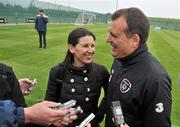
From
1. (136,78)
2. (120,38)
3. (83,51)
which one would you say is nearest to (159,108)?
(136,78)

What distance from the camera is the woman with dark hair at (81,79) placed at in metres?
4.44

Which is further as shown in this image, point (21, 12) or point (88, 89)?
point (21, 12)

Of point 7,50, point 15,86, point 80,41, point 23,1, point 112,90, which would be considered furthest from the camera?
point 23,1

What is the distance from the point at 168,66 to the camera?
54.8 feet

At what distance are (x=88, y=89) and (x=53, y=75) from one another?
49 centimetres

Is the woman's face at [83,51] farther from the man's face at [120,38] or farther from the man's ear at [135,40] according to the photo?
the man's ear at [135,40]

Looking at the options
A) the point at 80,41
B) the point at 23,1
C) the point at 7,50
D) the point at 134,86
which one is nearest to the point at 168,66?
the point at 7,50

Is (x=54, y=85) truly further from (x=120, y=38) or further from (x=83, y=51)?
(x=120, y=38)

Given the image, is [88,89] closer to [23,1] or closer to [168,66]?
[168,66]

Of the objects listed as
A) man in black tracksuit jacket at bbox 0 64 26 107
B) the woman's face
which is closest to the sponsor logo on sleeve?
man in black tracksuit jacket at bbox 0 64 26 107

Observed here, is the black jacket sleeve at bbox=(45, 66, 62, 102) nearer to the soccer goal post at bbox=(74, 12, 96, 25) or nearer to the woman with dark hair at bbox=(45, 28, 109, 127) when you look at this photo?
the woman with dark hair at bbox=(45, 28, 109, 127)

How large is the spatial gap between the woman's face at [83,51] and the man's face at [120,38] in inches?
36.7

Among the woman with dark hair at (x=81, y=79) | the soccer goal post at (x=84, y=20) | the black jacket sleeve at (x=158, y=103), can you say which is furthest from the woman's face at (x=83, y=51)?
the soccer goal post at (x=84, y=20)

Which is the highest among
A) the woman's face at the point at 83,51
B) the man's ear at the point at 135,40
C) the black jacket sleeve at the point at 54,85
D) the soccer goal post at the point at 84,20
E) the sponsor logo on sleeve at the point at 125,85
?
the man's ear at the point at 135,40
